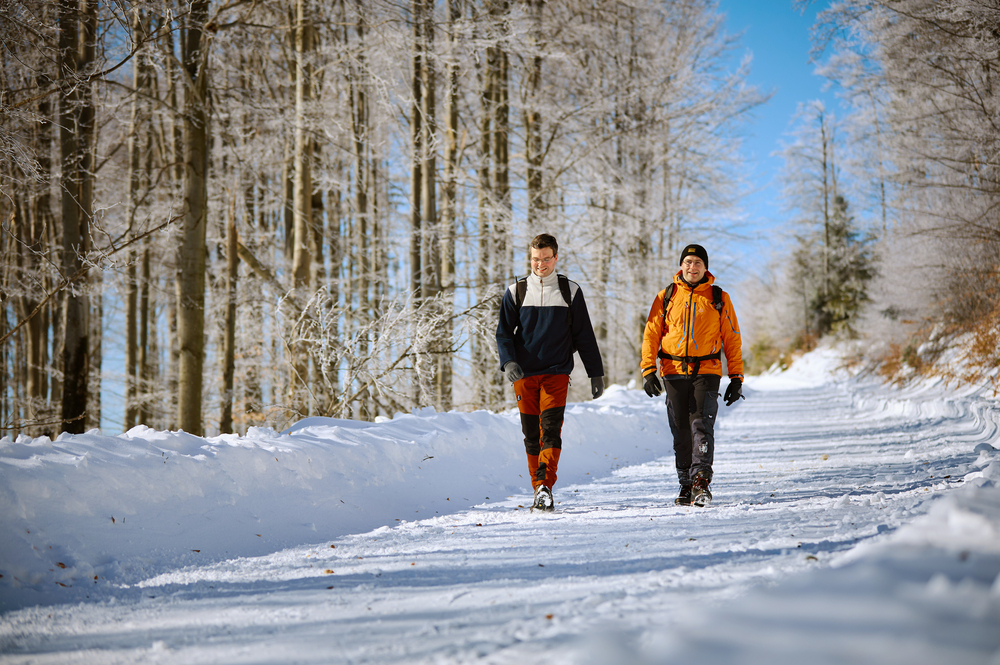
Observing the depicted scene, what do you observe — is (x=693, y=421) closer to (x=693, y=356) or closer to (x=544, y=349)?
(x=693, y=356)

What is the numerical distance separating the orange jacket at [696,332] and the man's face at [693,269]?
50mm

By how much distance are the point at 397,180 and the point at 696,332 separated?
13.8 m

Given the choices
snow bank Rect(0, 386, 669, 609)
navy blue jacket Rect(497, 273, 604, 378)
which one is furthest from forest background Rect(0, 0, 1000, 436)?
navy blue jacket Rect(497, 273, 604, 378)

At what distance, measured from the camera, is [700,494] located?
14.5 feet

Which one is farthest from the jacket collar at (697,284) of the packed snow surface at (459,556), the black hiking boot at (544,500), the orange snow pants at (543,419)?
the black hiking boot at (544,500)

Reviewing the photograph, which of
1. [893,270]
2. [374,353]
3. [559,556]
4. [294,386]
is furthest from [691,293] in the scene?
[893,270]

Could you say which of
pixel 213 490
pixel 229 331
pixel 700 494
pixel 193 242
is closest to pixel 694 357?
pixel 700 494

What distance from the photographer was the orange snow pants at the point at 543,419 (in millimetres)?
4621

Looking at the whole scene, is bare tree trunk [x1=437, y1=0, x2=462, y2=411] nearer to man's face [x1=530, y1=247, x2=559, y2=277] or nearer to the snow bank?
the snow bank

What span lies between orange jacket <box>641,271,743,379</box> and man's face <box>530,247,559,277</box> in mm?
897

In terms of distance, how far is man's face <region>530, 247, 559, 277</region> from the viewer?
A: 4.73 metres

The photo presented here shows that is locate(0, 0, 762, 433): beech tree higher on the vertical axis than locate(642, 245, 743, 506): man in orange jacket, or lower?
higher

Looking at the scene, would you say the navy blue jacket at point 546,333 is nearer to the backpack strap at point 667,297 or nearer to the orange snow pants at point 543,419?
the orange snow pants at point 543,419

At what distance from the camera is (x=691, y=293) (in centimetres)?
477
